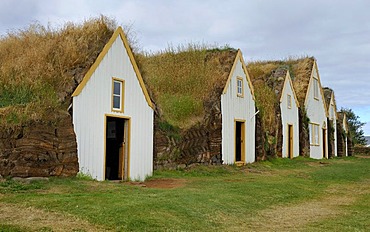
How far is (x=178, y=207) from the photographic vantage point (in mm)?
8773

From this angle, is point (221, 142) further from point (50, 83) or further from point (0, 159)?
point (0, 159)

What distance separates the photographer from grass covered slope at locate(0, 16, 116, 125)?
38.4 feet

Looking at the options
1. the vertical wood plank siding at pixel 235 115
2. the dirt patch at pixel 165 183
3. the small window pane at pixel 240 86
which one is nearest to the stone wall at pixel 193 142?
the vertical wood plank siding at pixel 235 115

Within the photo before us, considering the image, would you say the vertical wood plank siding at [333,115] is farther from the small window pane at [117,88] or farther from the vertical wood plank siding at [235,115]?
the small window pane at [117,88]

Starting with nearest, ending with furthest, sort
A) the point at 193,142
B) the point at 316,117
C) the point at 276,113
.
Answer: the point at 193,142 → the point at 276,113 → the point at 316,117

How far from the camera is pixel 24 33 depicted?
51.2 feet

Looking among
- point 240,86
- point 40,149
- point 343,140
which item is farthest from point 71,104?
point 343,140

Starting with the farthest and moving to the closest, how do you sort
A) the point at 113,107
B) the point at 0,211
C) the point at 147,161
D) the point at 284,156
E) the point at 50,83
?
the point at 284,156 → the point at 147,161 → the point at 113,107 → the point at 50,83 → the point at 0,211

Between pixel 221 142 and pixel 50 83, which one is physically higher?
pixel 50 83

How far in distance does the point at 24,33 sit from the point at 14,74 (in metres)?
3.36

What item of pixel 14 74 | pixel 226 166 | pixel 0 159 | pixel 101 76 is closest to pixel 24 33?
pixel 14 74

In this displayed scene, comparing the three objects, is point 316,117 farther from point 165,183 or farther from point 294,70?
point 165,183

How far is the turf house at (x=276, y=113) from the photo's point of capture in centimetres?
2458

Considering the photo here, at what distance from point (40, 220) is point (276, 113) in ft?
70.1
